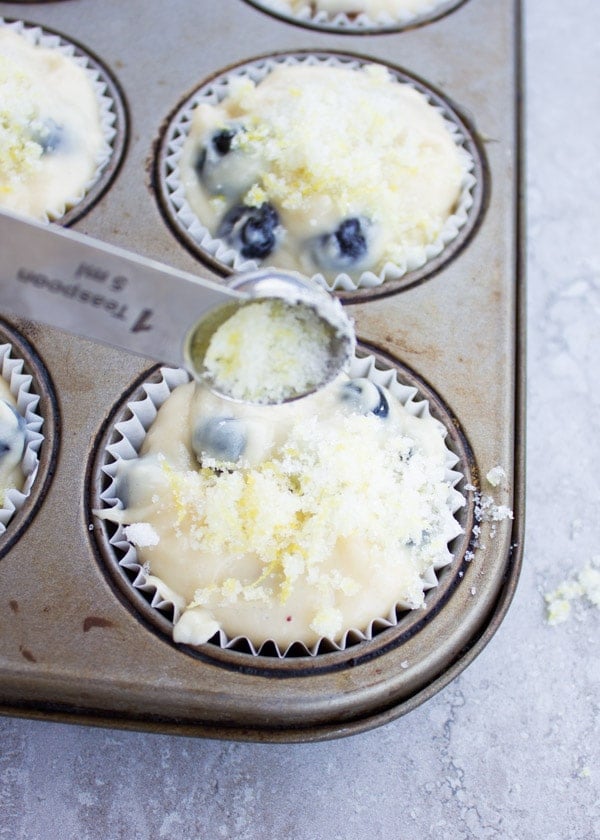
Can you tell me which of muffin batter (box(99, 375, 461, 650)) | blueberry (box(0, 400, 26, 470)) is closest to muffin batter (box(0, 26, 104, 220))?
blueberry (box(0, 400, 26, 470))

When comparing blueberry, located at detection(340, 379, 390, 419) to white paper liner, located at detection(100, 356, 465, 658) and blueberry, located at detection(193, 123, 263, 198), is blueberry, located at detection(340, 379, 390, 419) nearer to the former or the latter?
white paper liner, located at detection(100, 356, 465, 658)

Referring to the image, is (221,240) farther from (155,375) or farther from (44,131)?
(44,131)

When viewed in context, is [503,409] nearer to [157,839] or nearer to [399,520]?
[399,520]

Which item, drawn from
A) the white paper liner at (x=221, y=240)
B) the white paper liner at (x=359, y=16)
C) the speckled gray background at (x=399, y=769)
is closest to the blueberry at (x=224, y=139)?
the white paper liner at (x=221, y=240)

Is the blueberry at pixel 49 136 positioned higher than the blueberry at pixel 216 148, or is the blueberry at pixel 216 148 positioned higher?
the blueberry at pixel 216 148

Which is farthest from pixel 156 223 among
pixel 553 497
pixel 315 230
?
pixel 553 497

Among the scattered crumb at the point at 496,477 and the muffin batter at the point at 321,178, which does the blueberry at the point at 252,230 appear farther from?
the scattered crumb at the point at 496,477
